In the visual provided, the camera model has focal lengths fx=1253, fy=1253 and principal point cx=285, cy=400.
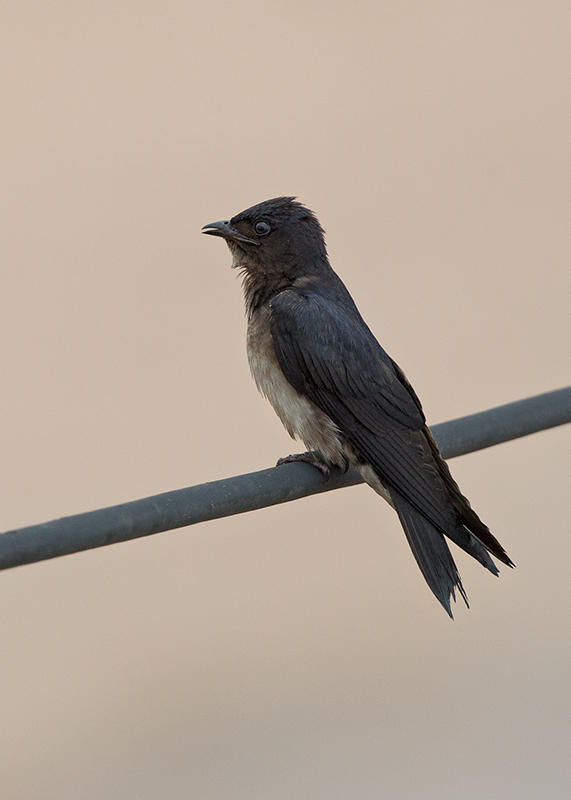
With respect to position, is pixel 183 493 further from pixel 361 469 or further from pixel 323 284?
pixel 323 284

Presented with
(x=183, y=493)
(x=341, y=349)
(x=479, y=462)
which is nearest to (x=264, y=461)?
(x=479, y=462)

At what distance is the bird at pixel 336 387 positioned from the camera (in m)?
3.91

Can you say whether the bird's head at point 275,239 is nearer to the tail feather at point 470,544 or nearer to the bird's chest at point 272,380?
the bird's chest at point 272,380

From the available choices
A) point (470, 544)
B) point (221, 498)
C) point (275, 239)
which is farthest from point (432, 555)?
point (275, 239)

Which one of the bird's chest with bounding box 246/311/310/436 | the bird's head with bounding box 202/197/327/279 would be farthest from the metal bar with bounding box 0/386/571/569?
the bird's head with bounding box 202/197/327/279

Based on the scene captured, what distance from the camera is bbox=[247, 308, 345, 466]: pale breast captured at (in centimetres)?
438

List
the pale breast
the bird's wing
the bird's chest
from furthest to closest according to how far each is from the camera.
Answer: the bird's chest, the pale breast, the bird's wing

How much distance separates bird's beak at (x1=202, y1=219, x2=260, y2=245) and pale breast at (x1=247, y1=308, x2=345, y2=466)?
349mm

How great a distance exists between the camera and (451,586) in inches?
153

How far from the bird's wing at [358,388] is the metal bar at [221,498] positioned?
230mm

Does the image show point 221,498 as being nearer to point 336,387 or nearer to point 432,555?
point 432,555

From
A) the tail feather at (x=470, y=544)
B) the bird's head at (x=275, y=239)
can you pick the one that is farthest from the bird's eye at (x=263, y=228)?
the tail feather at (x=470, y=544)

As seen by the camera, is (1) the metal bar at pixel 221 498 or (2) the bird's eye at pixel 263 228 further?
(2) the bird's eye at pixel 263 228

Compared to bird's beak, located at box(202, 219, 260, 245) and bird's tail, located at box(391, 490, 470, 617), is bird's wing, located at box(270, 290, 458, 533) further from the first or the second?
bird's beak, located at box(202, 219, 260, 245)
